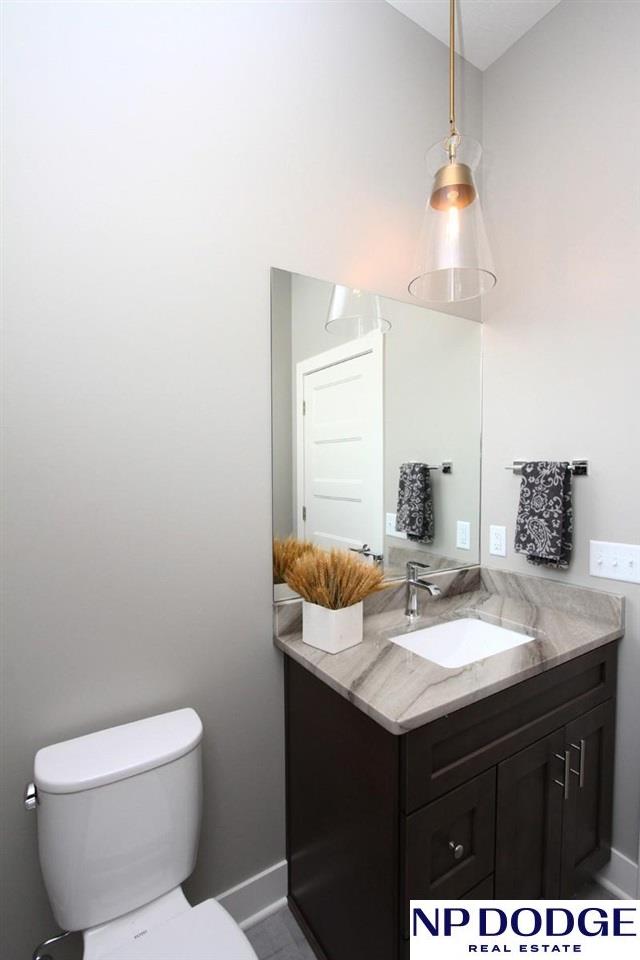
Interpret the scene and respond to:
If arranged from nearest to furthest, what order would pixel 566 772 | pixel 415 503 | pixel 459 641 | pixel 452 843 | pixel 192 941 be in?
pixel 192 941 → pixel 452 843 → pixel 566 772 → pixel 459 641 → pixel 415 503

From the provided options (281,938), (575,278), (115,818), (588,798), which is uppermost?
(575,278)

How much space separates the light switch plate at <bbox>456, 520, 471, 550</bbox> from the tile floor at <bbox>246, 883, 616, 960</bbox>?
3.83 ft

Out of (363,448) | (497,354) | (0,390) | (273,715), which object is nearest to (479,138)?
(497,354)

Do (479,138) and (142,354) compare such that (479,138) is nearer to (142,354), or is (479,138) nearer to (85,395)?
(142,354)

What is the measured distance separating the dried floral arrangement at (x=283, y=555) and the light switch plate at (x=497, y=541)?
891 mm

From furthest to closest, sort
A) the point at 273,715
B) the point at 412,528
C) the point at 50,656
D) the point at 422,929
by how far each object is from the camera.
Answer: the point at 412,528 < the point at 273,715 < the point at 50,656 < the point at 422,929

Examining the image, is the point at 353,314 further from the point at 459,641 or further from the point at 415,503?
the point at 459,641

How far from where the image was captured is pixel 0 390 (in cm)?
99

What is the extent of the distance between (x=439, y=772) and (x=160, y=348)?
4.10 feet

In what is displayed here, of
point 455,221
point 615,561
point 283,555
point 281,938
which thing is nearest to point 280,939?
point 281,938

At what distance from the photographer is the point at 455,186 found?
1.25 meters

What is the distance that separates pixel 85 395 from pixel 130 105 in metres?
0.76

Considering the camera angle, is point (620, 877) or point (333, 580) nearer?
point (333, 580)

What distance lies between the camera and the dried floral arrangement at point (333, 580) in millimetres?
1267
